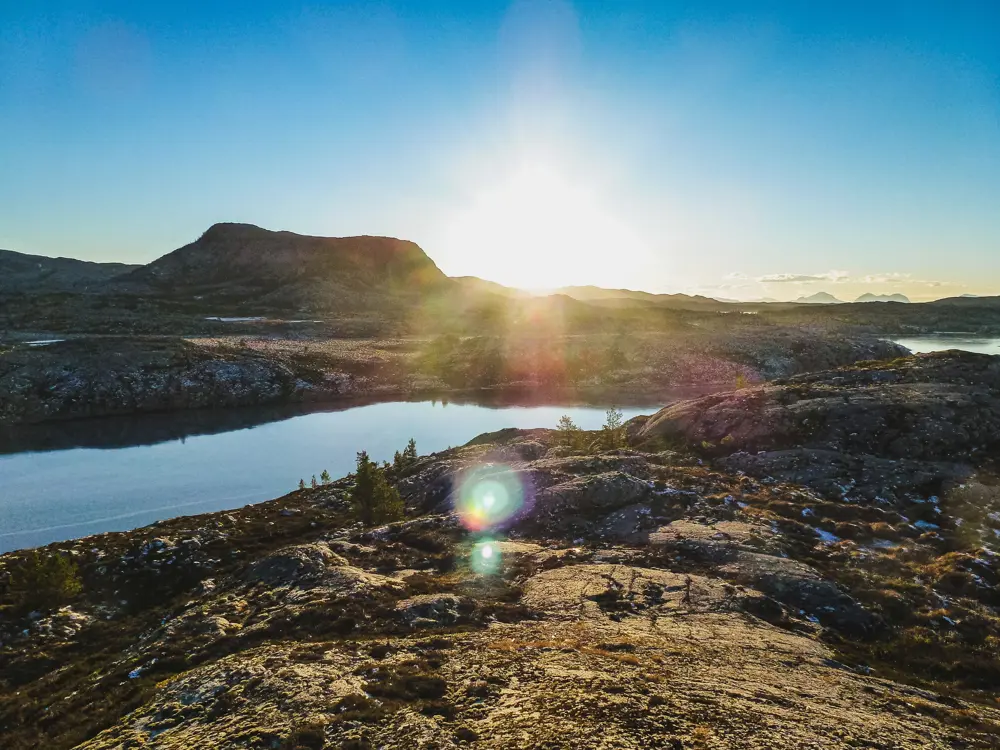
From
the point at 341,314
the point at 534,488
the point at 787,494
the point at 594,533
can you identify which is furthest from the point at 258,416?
the point at 341,314

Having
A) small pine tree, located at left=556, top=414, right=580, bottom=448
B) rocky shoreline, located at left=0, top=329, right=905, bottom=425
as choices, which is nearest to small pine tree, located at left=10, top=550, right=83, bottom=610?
small pine tree, located at left=556, top=414, right=580, bottom=448

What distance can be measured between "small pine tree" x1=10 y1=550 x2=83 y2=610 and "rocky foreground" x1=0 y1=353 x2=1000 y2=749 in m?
0.41

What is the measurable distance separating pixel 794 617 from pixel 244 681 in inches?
703

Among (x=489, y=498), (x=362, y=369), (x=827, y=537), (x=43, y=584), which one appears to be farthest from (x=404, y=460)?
(x=362, y=369)

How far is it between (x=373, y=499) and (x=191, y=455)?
125 feet

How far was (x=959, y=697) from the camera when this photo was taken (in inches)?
539

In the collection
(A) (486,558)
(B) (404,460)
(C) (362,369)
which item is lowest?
(B) (404,460)

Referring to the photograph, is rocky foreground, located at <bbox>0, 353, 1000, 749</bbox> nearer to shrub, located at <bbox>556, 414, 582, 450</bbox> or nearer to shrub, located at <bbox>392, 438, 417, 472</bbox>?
shrub, located at <bbox>556, 414, 582, 450</bbox>

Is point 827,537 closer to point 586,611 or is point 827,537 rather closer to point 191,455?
point 586,611

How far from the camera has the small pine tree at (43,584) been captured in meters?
22.3

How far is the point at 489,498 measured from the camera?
103 feet

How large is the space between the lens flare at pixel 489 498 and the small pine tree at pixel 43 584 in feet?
61.0

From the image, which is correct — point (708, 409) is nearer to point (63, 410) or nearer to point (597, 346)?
point (597, 346)

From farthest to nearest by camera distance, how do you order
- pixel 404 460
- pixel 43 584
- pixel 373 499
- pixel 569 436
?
pixel 404 460 → pixel 569 436 → pixel 373 499 → pixel 43 584
